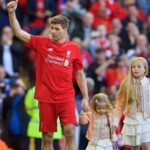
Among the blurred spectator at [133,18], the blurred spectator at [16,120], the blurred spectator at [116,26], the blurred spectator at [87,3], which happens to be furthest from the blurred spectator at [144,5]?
the blurred spectator at [16,120]

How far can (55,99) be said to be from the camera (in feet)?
35.4

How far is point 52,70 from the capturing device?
1078cm

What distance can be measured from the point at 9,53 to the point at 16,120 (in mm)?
2587

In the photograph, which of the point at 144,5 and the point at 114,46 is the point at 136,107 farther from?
the point at 144,5

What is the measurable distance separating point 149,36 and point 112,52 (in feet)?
8.41

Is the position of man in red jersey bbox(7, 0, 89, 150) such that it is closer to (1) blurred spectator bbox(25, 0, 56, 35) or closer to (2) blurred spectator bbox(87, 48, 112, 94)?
(2) blurred spectator bbox(87, 48, 112, 94)

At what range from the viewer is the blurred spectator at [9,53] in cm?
1695

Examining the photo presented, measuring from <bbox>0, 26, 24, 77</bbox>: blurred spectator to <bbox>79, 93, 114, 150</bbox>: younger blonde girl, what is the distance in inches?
203

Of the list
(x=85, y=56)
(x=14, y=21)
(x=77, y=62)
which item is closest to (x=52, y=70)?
(x=77, y=62)

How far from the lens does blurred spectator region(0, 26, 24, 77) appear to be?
55.6 ft

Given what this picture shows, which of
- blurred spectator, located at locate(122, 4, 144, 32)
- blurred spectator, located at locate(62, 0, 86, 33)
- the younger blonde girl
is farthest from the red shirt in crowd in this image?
blurred spectator, located at locate(122, 4, 144, 32)

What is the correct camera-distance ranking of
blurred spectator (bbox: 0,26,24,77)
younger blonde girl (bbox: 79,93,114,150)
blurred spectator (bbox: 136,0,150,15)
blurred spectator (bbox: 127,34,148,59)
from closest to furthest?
1. younger blonde girl (bbox: 79,93,114,150)
2. blurred spectator (bbox: 0,26,24,77)
3. blurred spectator (bbox: 127,34,148,59)
4. blurred spectator (bbox: 136,0,150,15)

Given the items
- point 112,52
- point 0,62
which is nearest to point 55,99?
point 0,62

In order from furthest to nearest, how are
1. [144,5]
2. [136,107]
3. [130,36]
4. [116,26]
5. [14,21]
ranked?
[144,5] < [130,36] < [116,26] < [136,107] < [14,21]
